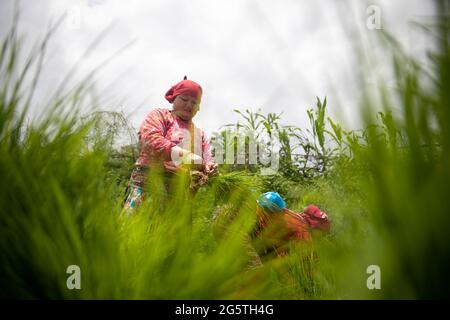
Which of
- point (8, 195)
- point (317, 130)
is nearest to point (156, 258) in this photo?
point (8, 195)

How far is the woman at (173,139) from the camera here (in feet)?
3.38

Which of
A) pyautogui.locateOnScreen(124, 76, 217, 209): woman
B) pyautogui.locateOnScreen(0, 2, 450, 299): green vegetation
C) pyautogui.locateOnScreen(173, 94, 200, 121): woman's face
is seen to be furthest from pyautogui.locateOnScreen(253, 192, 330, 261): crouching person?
pyautogui.locateOnScreen(173, 94, 200, 121): woman's face

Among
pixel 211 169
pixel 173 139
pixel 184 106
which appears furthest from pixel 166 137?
pixel 211 169

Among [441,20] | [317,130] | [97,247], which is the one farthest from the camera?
[317,130]

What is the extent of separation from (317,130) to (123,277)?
136 centimetres

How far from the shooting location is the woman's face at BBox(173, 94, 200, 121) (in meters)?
1.46

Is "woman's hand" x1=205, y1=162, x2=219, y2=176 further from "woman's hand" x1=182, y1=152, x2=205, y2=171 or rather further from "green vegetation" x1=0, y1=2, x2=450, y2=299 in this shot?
"green vegetation" x1=0, y1=2, x2=450, y2=299

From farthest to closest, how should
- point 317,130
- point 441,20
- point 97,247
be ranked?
point 317,130
point 97,247
point 441,20

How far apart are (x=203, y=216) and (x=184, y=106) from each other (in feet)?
3.31

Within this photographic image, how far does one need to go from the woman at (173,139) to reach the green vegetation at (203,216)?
1.39 ft

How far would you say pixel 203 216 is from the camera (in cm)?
52

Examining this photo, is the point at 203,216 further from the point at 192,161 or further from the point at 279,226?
the point at 192,161
